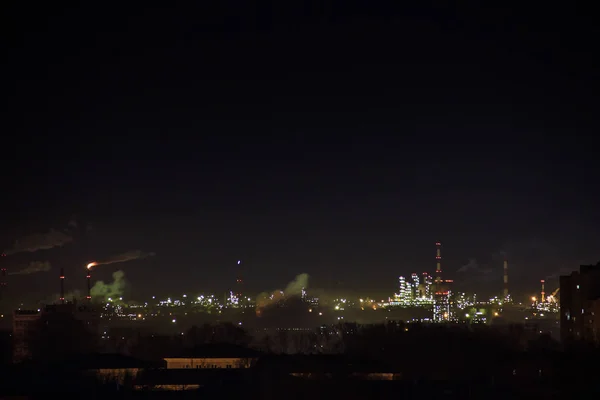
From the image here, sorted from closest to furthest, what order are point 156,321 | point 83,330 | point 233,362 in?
point 233,362 < point 83,330 < point 156,321

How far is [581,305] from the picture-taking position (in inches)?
1344

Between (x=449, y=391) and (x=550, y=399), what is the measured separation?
194 cm

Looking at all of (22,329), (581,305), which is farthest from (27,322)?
(581,305)

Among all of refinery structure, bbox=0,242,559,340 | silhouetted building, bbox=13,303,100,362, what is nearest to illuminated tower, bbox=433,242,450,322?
refinery structure, bbox=0,242,559,340

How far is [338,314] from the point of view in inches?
3425

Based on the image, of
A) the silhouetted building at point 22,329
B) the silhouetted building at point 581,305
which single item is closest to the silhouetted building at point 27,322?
the silhouetted building at point 22,329

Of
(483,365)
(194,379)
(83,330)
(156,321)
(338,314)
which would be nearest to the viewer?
(194,379)

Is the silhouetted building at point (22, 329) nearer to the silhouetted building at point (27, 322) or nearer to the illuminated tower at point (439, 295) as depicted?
the silhouetted building at point (27, 322)

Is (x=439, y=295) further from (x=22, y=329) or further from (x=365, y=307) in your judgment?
(x=22, y=329)

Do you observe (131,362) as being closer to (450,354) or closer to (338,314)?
(450,354)

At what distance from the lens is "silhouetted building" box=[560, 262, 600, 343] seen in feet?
105

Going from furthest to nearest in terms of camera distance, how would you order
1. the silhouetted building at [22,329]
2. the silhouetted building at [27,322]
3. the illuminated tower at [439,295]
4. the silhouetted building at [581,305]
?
the illuminated tower at [439,295], the silhouetted building at [27,322], the silhouetted building at [22,329], the silhouetted building at [581,305]

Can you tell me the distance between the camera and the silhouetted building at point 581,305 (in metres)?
32.1

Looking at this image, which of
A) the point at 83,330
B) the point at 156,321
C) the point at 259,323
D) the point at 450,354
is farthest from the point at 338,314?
the point at 450,354
